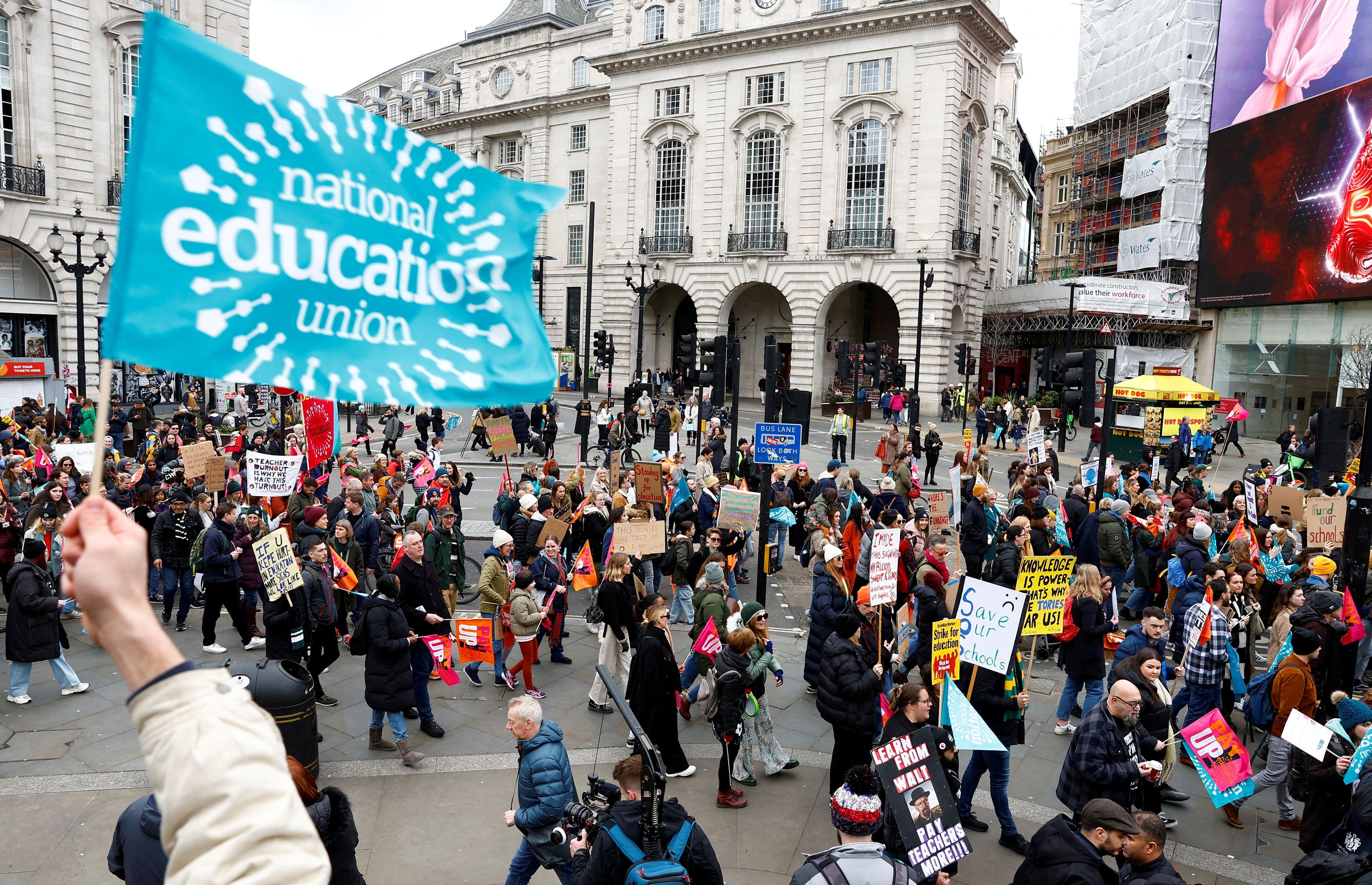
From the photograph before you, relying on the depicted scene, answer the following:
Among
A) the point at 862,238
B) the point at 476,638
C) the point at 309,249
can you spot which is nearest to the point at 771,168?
A: the point at 862,238

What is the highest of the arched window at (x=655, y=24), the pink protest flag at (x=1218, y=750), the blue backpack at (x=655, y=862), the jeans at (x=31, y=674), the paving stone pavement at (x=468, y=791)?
the arched window at (x=655, y=24)

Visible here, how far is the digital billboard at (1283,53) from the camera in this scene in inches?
1264

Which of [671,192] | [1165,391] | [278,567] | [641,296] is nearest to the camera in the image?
[278,567]

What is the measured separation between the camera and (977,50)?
43.9m

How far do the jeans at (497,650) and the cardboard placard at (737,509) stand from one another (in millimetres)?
4387

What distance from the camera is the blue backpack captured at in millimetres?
4145

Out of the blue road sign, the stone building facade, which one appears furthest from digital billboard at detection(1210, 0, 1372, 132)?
the blue road sign

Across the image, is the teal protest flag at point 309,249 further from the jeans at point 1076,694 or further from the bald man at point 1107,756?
the jeans at point 1076,694

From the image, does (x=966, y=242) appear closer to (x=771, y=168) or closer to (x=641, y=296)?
(x=771, y=168)

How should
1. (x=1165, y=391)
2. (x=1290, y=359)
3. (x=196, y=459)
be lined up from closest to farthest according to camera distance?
(x=196, y=459), (x=1165, y=391), (x=1290, y=359)

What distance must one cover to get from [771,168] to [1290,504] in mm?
35580

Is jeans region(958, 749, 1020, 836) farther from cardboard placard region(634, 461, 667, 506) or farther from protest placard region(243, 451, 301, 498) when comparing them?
protest placard region(243, 451, 301, 498)

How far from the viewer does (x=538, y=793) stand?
5539 millimetres

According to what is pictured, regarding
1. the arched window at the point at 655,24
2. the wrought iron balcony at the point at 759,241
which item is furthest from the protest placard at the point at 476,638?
the arched window at the point at 655,24
